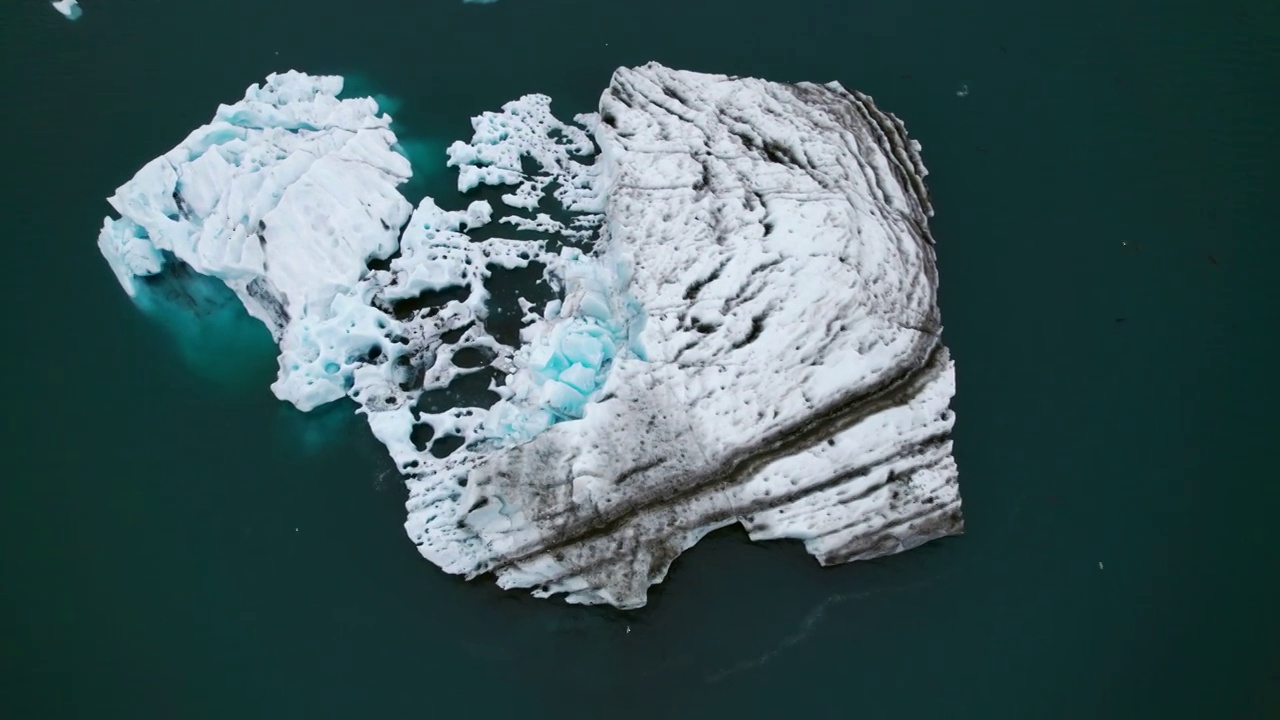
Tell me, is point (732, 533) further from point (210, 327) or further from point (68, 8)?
point (68, 8)

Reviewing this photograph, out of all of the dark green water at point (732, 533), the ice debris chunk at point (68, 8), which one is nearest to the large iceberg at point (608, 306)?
the dark green water at point (732, 533)

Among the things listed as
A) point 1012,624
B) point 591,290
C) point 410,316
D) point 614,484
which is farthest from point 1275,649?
point 410,316

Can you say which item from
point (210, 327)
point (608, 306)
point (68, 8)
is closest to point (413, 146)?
point (210, 327)

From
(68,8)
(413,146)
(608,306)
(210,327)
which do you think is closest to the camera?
(608,306)

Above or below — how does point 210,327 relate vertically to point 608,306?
above

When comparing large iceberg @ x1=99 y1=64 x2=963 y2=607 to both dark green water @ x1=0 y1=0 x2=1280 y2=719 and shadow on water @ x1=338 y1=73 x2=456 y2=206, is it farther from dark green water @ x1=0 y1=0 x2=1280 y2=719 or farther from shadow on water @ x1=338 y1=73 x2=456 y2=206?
dark green water @ x1=0 y1=0 x2=1280 y2=719

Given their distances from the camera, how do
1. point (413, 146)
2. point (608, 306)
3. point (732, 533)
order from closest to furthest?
1. point (732, 533)
2. point (608, 306)
3. point (413, 146)

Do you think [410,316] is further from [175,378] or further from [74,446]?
[74,446]

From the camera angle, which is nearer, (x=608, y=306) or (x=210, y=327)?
(x=608, y=306)
